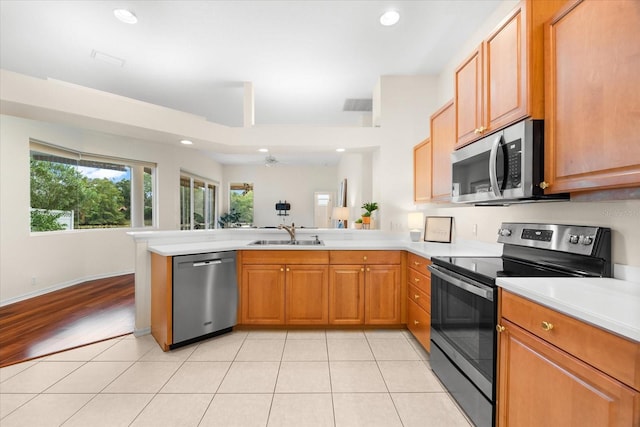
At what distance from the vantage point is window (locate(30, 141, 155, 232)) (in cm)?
409

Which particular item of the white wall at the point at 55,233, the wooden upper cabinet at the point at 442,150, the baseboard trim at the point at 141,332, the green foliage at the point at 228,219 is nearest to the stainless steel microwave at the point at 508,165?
the wooden upper cabinet at the point at 442,150

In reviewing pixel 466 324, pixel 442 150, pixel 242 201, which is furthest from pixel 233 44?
pixel 242 201

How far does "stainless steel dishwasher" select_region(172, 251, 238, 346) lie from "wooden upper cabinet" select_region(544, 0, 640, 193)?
2562 millimetres

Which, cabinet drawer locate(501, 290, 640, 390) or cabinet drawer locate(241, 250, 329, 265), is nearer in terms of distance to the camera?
cabinet drawer locate(501, 290, 640, 390)

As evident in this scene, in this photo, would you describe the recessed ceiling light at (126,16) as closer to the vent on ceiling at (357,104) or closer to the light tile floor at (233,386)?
the vent on ceiling at (357,104)

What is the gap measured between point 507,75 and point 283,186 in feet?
25.7

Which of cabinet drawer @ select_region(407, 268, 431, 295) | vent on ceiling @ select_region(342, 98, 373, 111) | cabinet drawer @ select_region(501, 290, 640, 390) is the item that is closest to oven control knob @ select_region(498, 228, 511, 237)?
cabinet drawer @ select_region(407, 268, 431, 295)

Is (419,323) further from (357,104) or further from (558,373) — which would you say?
(357,104)

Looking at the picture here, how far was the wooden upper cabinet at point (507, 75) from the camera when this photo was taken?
4.75 feet

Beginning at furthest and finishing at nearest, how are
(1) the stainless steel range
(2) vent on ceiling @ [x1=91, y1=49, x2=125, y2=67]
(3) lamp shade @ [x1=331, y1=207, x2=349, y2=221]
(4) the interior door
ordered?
(4) the interior door → (3) lamp shade @ [x1=331, y1=207, x2=349, y2=221] → (2) vent on ceiling @ [x1=91, y1=49, x2=125, y2=67] → (1) the stainless steel range

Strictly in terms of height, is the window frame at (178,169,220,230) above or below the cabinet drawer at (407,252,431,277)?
above

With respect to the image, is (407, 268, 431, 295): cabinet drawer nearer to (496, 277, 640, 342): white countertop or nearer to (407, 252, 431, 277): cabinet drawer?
(407, 252, 431, 277): cabinet drawer

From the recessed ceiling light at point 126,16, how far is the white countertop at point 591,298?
3342 mm

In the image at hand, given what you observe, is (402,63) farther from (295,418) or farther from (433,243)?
(295,418)
